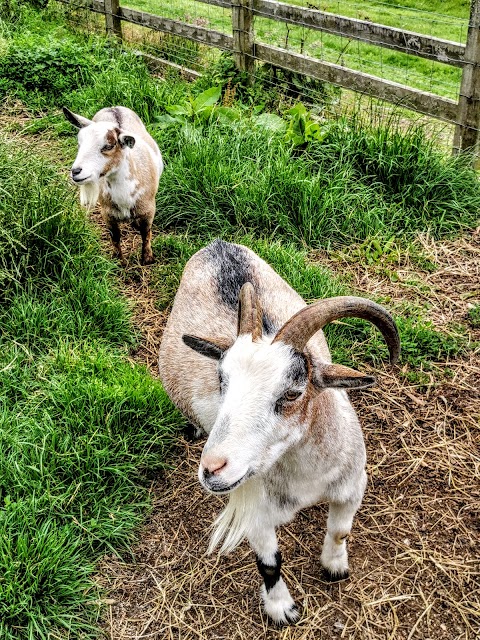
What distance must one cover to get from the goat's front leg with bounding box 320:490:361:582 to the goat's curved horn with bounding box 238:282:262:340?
900 mm

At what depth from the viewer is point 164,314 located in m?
4.63

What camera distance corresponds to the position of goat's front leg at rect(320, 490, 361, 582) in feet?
9.35

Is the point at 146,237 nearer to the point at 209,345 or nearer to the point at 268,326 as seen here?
the point at 268,326

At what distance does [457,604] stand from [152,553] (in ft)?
4.68

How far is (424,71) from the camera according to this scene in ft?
32.3

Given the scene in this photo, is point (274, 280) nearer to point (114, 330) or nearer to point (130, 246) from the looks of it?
point (114, 330)

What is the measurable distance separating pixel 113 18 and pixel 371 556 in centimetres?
781

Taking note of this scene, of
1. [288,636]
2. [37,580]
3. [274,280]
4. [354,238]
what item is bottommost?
[288,636]

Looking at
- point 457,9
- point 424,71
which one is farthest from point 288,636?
point 457,9

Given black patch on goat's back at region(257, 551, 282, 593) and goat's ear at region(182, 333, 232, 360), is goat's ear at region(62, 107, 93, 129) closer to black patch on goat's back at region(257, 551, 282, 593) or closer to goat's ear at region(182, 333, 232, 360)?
goat's ear at region(182, 333, 232, 360)

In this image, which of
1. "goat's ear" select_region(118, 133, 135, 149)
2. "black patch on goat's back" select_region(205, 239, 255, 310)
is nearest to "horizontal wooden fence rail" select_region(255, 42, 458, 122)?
"goat's ear" select_region(118, 133, 135, 149)

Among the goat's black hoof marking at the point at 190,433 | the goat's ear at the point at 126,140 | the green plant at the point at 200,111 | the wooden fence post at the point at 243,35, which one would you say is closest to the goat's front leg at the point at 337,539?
the goat's black hoof marking at the point at 190,433

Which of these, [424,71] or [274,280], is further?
[424,71]

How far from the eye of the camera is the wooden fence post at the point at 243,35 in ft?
22.3
